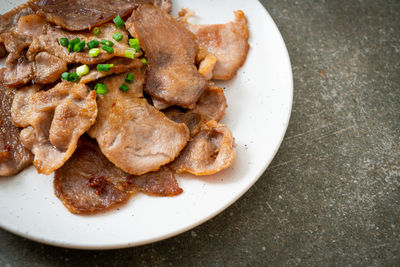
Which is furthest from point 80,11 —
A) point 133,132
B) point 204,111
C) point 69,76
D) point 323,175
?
point 323,175

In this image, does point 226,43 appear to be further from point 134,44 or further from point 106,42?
point 106,42

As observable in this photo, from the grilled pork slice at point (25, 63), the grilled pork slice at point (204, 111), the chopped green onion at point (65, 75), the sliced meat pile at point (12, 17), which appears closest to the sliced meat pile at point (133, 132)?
the grilled pork slice at point (204, 111)

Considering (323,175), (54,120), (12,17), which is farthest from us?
(323,175)

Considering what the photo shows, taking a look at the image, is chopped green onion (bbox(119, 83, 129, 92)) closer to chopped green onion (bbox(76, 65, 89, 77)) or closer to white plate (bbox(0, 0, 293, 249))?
chopped green onion (bbox(76, 65, 89, 77))

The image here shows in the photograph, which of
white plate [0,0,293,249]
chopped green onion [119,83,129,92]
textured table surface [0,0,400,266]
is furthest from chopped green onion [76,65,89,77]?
textured table surface [0,0,400,266]

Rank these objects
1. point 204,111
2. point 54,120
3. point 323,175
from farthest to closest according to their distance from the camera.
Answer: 1. point 323,175
2. point 204,111
3. point 54,120
